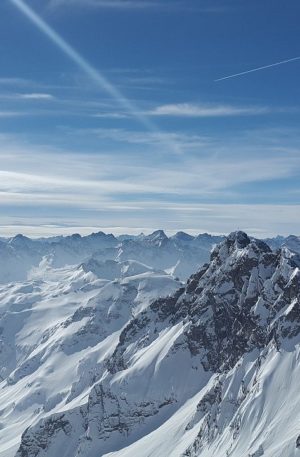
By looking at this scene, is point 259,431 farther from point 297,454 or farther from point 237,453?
point 297,454

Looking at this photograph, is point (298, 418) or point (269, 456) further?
point (298, 418)

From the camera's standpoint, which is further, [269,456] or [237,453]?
[237,453]

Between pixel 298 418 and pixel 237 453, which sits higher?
pixel 298 418

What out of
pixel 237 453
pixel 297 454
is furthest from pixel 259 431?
pixel 297 454

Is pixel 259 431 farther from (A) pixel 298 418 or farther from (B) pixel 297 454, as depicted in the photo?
(B) pixel 297 454

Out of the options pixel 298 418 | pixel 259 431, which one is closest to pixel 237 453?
pixel 259 431

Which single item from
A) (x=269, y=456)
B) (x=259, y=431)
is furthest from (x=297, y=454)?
(x=259, y=431)
